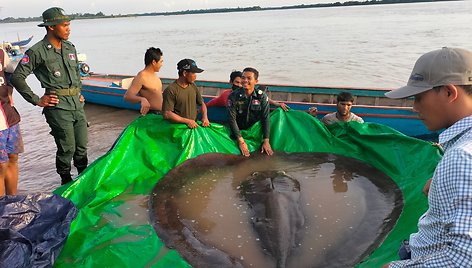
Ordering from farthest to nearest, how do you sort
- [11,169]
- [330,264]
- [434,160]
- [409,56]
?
1. [409,56]
2. [11,169]
3. [434,160]
4. [330,264]

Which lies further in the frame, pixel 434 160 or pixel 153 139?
pixel 153 139

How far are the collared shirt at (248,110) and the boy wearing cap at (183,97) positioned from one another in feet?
1.57

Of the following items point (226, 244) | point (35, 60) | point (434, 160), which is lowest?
point (226, 244)

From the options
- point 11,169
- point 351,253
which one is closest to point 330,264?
point 351,253

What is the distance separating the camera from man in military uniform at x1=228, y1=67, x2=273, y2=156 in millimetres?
5738

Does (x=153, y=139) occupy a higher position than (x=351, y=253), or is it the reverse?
(x=153, y=139)

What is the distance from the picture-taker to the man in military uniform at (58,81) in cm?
471

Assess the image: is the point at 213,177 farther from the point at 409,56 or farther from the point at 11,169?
the point at 409,56

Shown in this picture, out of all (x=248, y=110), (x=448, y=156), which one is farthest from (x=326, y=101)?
(x=448, y=156)

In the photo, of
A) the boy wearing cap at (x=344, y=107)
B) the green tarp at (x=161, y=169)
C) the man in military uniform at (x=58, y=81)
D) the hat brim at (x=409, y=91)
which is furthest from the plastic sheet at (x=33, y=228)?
the boy wearing cap at (x=344, y=107)

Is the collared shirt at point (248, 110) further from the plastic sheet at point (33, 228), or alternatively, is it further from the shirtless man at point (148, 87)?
the plastic sheet at point (33, 228)

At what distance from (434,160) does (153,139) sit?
150 inches

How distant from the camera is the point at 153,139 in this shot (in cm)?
536

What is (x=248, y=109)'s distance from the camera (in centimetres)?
601
